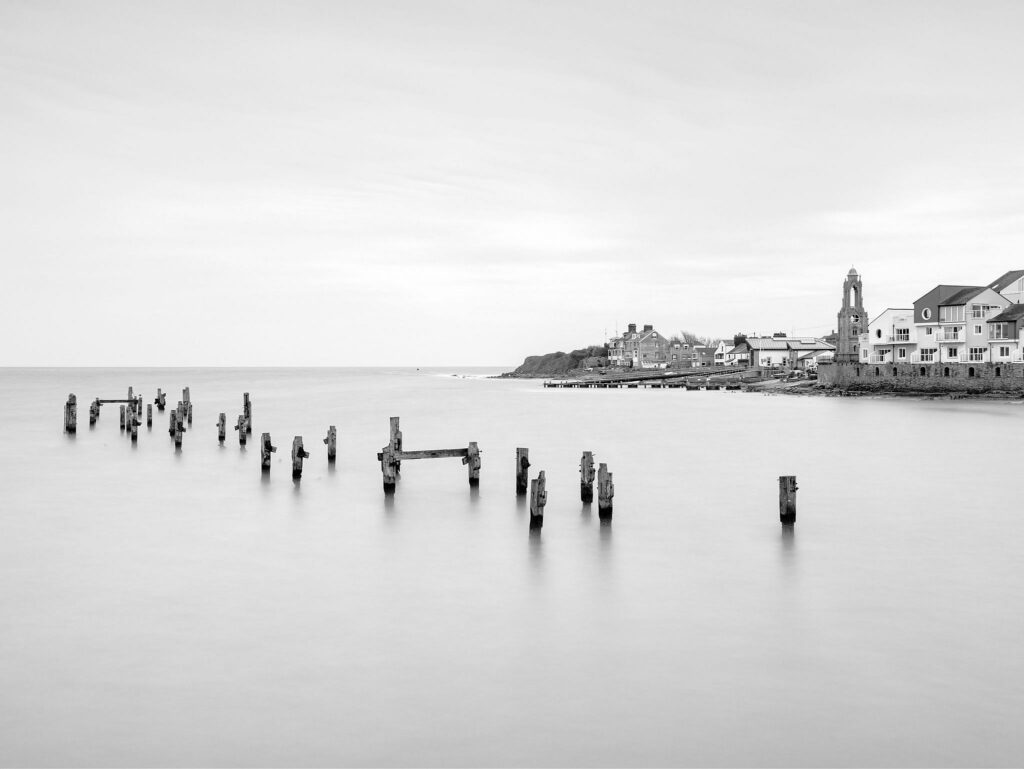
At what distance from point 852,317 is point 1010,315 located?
2954 cm

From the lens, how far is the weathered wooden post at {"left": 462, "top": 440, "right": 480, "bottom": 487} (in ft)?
86.2

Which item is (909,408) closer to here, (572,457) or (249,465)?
(572,457)

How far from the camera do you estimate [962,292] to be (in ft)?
290

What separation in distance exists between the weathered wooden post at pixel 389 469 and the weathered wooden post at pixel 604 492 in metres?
7.31

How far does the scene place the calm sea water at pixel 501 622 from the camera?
9.93m

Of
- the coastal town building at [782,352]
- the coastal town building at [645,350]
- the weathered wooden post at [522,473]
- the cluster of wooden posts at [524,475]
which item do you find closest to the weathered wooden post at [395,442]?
the cluster of wooden posts at [524,475]

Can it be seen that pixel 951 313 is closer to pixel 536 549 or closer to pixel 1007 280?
pixel 1007 280

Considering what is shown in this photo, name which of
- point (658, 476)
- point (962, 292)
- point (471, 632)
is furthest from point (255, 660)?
point (962, 292)

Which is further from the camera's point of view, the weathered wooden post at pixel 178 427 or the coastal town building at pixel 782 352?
the coastal town building at pixel 782 352

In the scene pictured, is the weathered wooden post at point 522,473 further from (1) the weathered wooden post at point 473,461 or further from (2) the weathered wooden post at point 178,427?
(2) the weathered wooden post at point 178,427

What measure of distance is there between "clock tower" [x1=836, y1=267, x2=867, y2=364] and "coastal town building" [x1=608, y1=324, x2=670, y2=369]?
63.4m

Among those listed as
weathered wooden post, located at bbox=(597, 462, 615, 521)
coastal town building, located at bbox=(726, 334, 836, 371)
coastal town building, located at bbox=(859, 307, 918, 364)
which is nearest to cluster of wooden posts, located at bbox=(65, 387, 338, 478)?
weathered wooden post, located at bbox=(597, 462, 615, 521)

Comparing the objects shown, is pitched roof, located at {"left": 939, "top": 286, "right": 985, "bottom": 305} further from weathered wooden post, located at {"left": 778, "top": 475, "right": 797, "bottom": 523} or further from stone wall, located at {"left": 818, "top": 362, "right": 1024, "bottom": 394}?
weathered wooden post, located at {"left": 778, "top": 475, "right": 797, "bottom": 523}

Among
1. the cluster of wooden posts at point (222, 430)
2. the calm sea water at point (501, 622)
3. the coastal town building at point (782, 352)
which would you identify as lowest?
the calm sea water at point (501, 622)
